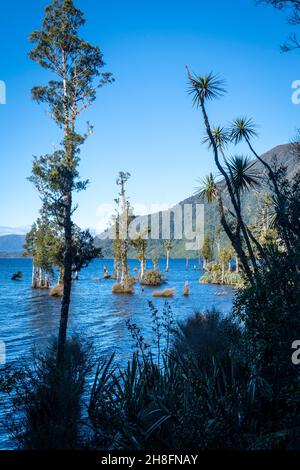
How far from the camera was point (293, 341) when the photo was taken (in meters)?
6.88

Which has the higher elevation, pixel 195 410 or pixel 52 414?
pixel 195 410

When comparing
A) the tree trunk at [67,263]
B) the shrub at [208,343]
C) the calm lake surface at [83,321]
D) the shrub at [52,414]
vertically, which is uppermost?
the tree trunk at [67,263]

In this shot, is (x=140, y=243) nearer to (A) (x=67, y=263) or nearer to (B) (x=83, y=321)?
(B) (x=83, y=321)

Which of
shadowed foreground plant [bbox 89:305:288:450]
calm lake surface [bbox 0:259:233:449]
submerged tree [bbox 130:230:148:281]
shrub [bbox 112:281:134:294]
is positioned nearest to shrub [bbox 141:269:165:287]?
submerged tree [bbox 130:230:148:281]

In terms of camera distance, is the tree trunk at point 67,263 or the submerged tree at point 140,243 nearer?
the tree trunk at point 67,263

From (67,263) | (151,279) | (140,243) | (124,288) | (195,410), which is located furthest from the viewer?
(140,243)

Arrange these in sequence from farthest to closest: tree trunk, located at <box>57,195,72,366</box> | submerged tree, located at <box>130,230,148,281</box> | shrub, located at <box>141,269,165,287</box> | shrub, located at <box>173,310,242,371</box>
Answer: shrub, located at <box>141,269,165,287</box>, submerged tree, located at <box>130,230,148,281</box>, tree trunk, located at <box>57,195,72,366</box>, shrub, located at <box>173,310,242,371</box>

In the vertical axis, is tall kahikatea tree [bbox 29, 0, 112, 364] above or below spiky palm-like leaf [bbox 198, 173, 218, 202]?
above

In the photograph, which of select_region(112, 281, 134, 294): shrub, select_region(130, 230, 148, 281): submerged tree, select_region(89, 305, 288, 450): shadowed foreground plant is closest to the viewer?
select_region(89, 305, 288, 450): shadowed foreground plant

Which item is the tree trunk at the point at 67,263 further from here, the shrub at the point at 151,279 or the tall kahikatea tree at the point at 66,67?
the shrub at the point at 151,279

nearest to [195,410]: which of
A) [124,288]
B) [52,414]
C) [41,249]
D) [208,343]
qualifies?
[52,414]

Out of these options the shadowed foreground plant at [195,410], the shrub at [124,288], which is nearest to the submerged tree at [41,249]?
the shrub at [124,288]

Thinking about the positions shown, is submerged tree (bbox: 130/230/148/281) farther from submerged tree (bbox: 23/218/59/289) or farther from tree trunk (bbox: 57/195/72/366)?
tree trunk (bbox: 57/195/72/366)
